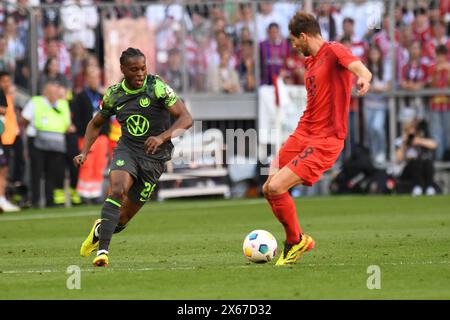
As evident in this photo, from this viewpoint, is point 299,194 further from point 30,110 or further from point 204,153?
point 30,110

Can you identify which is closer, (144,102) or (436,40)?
(144,102)

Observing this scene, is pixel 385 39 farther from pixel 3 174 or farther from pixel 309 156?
pixel 309 156

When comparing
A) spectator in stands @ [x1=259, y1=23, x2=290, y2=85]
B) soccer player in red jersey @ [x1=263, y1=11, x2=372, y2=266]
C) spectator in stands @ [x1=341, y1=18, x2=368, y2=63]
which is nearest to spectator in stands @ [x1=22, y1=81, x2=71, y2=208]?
spectator in stands @ [x1=259, y1=23, x2=290, y2=85]

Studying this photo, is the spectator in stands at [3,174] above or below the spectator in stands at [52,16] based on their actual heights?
below

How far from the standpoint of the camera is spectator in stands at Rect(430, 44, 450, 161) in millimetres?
25578

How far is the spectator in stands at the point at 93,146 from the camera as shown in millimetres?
23938

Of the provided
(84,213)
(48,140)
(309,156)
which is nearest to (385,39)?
(48,140)

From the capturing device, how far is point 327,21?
1008 inches

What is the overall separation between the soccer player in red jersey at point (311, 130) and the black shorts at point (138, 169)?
1.28 m

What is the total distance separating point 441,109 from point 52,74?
340 inches

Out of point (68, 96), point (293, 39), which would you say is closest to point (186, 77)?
point (68, 96)

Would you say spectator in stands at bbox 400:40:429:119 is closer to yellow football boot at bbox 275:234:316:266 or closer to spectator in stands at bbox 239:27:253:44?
spectator in stands at bbox 239:27:253:44

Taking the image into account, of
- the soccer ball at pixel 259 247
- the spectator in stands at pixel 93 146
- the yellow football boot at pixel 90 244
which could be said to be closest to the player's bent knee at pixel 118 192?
the yellow football boot at pixel 90 244

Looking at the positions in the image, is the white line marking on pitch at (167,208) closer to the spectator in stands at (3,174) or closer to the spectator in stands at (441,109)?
the spectator in stands at (3,174)
